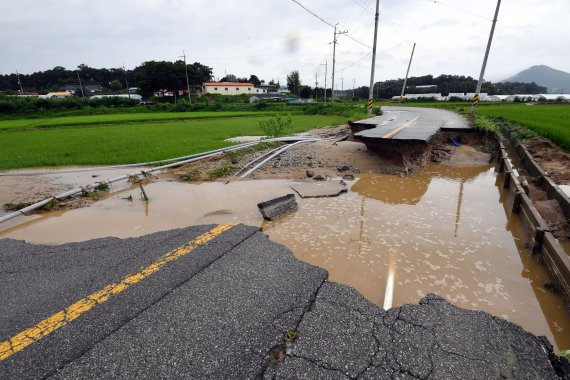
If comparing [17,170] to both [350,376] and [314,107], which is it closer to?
[350,376]

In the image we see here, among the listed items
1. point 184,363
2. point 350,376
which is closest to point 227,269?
point 184,363

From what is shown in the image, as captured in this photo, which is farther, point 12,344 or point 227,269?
point 227,269

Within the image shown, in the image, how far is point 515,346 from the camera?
7.68ft

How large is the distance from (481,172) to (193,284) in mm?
10062

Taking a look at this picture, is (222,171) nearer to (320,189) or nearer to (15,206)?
(320,189)

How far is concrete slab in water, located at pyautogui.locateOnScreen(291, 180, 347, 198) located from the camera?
6.79 metres

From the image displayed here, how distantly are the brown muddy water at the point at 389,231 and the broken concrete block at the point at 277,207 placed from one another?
0.16m

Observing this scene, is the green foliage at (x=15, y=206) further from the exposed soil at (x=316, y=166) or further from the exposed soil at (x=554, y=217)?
the exposed soil at (x=554, y=217)

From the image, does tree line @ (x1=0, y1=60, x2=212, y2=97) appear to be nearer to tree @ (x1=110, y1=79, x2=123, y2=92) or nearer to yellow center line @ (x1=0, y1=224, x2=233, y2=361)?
tree @ (x1=110, y1=79, x2=123, y2=92)

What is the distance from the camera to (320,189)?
280 inches

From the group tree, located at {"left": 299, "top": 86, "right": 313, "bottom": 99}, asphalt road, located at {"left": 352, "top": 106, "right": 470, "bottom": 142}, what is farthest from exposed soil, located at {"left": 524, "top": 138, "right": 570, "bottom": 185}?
tree, located at {"left": 299, "top": 86, "right": 313, "bottom": 99}

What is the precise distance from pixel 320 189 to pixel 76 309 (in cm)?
533

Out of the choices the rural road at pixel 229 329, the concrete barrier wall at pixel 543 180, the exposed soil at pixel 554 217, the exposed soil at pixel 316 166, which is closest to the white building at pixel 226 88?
the exposed soil at pixel 316 166

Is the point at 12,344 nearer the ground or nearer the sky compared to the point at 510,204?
nearer the sky
